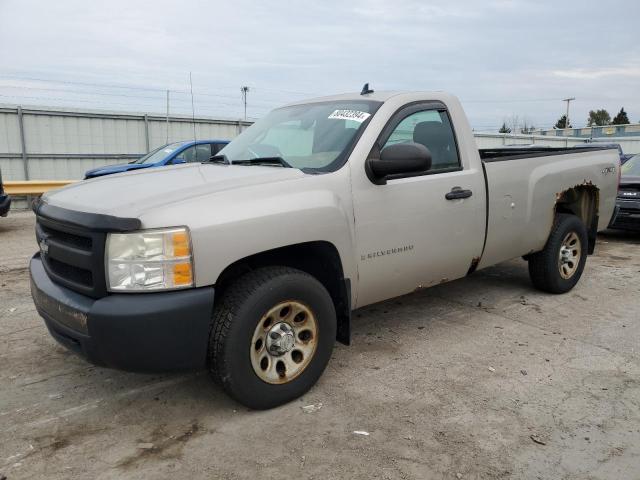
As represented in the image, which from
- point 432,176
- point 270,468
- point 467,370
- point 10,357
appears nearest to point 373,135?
point 432,176

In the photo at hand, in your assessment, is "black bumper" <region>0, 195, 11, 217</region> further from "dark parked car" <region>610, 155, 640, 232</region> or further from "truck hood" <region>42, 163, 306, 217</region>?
"dark parked car" <region>610, 155, 640, 232</region>

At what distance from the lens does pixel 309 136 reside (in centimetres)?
387

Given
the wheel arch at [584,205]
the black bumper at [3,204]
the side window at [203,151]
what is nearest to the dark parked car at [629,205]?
the wheel arch at [584,205]

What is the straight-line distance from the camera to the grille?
105 inches

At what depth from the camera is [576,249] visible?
5570 millimetres

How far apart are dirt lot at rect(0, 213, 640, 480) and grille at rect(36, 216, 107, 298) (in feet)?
2.71

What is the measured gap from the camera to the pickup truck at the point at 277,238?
Result: 2648 mm

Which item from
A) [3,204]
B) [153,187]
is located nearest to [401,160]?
[153,187]

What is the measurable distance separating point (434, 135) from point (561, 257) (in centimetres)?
224

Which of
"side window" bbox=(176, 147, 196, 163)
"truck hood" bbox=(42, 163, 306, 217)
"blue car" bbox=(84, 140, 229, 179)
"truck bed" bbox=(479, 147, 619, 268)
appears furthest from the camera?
"side window" bbox=(176, 147, 196, 163)

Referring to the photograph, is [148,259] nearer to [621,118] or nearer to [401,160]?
[401,160]

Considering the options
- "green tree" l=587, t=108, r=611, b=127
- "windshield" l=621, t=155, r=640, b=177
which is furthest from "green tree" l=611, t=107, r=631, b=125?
"windshield" l=621, t=155, r=640, b=177

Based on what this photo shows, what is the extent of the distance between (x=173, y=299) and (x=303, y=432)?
1.03 m

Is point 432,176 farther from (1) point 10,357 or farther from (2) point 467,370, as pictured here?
(1) point 10,357
